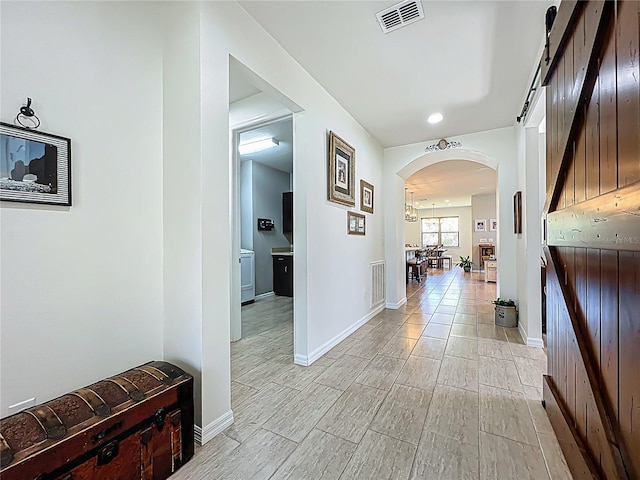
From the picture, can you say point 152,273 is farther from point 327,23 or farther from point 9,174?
point 327,23

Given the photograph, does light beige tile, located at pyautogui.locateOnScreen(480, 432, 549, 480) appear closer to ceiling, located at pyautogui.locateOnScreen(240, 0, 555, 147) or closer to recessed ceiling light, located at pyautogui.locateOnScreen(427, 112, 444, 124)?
ceiling, located at pyautogui.locateOnScreen(240, 0, 555, 147)

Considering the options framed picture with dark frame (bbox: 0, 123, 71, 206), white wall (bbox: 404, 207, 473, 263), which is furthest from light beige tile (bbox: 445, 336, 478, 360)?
white wall (bbox: 404, 207, 473, 263)

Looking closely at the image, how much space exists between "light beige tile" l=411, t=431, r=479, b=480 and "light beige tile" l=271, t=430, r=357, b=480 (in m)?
0.35

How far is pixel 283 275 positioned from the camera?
5.84 metres

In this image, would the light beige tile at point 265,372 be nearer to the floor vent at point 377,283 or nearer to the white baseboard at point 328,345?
the white baseboard at point 328,345

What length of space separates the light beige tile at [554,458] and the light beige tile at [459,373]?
1.79 ft

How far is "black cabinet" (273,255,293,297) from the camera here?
228 inches

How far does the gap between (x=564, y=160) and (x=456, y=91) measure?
182cm

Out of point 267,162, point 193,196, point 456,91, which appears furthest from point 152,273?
point 267,162

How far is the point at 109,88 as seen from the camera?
154 centimetres

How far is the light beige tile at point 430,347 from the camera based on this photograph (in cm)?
277

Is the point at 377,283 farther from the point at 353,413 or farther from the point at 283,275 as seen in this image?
the point at 353,413

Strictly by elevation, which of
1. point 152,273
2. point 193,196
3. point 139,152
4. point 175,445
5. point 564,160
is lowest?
point 175,445

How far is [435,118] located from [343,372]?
314cm
